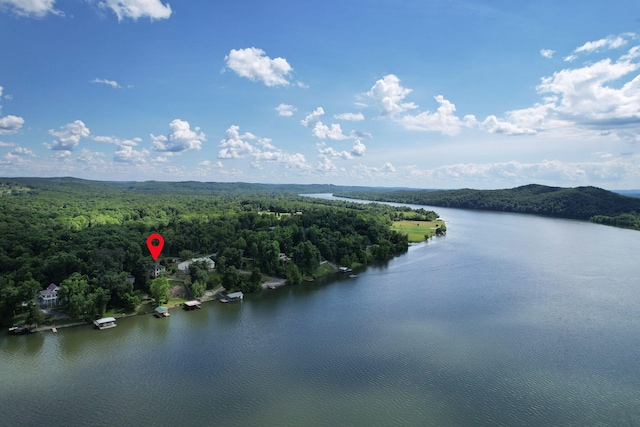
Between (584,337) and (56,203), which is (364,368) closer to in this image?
(584,337)

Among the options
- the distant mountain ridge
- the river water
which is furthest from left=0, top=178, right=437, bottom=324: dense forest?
the distant mountain ridge

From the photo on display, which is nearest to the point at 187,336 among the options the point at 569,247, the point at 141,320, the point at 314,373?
the point at 141,320

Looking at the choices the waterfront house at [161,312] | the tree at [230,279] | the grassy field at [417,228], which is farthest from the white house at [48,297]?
the grassy field at [417,228]

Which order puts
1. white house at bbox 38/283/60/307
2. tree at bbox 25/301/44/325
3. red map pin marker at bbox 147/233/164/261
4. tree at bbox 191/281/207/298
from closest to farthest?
tree at bbox 25/301/44/325 < white house at bbox 38/283/60/307 < tree at bbox 191/281/207/298 < red map pin marker at bbox 147/233/164/261

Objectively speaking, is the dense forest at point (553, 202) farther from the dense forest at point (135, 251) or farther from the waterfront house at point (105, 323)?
the waterfront house at point (105, 323)

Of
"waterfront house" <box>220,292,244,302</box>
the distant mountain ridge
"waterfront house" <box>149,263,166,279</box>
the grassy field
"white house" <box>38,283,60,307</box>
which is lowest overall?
"waterfront house" <box>220,292,244,302</box>

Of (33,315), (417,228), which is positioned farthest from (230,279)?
(417,228)

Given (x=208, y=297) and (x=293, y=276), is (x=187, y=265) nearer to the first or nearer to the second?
(x=208, y=297)

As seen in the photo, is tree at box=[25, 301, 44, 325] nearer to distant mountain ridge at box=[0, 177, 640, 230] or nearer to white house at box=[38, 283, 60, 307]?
white house at box=[38, 283, 60, 307]
